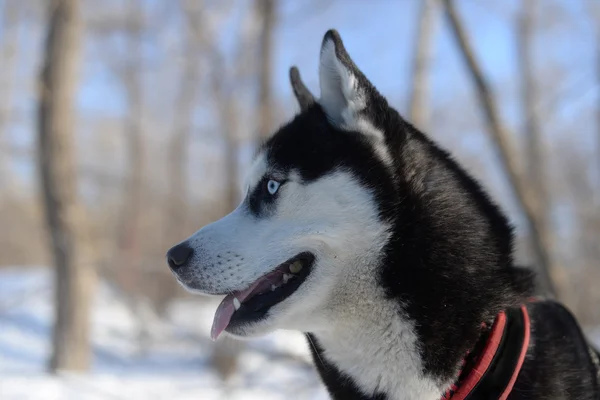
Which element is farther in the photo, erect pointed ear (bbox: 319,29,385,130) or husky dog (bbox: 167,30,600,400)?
erect pointed ear (bbox: 319,29,385,130)

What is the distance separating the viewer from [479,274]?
5.97 ft

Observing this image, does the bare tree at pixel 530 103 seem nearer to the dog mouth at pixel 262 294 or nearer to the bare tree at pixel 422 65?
the bare tree at pixel 422 65

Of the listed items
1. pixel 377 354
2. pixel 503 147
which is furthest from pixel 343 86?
pixel 503 147

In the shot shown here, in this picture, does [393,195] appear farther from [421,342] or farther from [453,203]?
[421,342]

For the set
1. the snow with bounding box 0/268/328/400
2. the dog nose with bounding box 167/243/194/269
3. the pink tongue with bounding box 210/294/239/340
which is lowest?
the snow with bounding box 0/268/328/400

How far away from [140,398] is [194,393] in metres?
0.57

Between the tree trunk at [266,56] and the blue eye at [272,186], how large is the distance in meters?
5.33

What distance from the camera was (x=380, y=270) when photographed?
1.82 m

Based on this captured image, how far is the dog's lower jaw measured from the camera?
1.71m

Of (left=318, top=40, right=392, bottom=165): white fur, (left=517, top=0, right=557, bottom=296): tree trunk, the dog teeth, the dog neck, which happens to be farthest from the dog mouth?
(left=517, top=0, right=557, bottom=296): tree trunk

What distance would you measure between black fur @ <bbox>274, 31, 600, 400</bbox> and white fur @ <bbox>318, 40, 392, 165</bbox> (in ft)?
0.07

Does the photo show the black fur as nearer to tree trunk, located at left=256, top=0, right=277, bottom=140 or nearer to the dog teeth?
the dog teeth

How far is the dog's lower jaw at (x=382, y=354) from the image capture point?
67.2 inches

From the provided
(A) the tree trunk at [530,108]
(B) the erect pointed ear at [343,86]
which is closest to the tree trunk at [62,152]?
(B) the erect pointed ear at [343,86]
